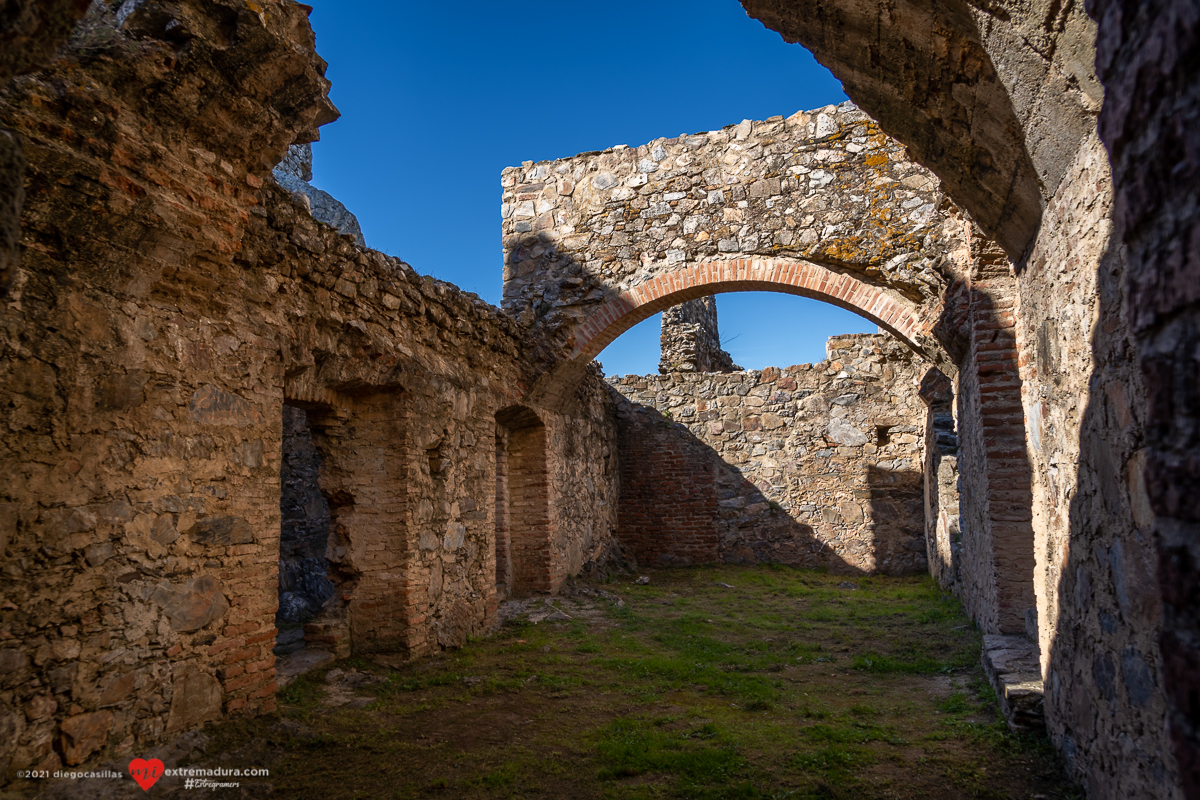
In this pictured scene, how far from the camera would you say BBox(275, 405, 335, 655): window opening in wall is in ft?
23.1

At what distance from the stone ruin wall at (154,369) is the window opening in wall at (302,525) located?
3127mm

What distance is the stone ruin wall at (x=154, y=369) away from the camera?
2611 mm

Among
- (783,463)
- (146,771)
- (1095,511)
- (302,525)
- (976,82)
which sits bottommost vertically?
(146,771)

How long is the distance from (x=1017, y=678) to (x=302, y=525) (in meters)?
6.53

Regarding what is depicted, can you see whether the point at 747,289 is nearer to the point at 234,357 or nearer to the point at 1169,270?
the point at 234,357

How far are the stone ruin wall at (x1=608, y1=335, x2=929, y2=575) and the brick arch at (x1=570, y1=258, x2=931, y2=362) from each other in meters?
4.02

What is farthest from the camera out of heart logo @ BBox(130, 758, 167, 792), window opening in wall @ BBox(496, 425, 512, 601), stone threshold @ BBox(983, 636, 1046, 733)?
window opening in wall @ BBox(496, 425, 512, 601)

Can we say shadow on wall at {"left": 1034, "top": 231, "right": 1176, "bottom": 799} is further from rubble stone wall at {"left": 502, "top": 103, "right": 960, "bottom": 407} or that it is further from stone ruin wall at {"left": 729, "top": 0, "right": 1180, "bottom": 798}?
rubble stone wall at {"left": 502, "top": 103, "right": 960, "bottom": 407}

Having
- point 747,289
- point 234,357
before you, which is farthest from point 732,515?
point 234,357

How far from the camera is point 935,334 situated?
5.76 metres

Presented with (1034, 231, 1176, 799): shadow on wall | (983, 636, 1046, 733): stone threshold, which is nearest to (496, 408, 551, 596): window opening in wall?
(983, 636, 1046, 733): stone threshold

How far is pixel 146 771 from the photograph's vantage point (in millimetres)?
2809

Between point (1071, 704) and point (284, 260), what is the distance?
14.5ft

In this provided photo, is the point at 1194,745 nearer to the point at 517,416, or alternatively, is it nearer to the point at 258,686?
the point at 258,686
